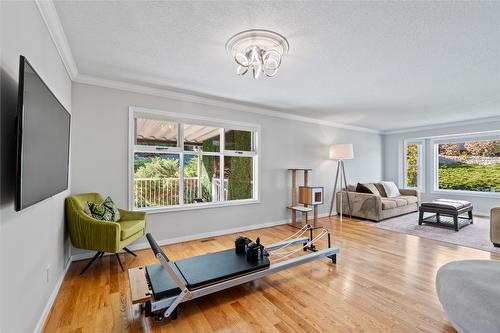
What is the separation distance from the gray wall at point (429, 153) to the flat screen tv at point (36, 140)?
7913mm

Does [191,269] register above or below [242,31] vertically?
below

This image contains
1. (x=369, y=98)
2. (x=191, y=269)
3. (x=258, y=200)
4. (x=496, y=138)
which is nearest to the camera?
(x=191, y=269)

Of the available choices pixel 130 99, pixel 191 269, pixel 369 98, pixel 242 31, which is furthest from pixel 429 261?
pixel 130 99

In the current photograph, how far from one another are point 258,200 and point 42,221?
3.31 metres

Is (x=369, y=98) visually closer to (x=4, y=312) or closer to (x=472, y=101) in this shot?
(x=472, y=101)

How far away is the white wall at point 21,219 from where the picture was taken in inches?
48.1

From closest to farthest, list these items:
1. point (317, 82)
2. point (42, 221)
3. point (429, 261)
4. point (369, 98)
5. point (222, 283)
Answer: point (42, 221), point (222, 283), point (429, 261), point (317, 82), point (369, 98)

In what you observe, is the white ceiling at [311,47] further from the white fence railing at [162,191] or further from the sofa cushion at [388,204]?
the sofa cushion at [388,204]

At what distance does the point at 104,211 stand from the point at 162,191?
0.98 meters

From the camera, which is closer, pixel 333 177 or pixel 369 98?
pixel 369 98

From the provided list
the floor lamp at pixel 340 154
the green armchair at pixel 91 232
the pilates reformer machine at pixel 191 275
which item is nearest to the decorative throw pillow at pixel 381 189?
the floor lamp at pixel 340 154

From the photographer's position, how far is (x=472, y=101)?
4078 mm

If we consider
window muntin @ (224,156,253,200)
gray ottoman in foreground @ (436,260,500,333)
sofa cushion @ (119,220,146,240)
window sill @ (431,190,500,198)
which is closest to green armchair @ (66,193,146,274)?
sofa cushion @ (119,220,146,240)

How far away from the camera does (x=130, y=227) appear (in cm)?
278
